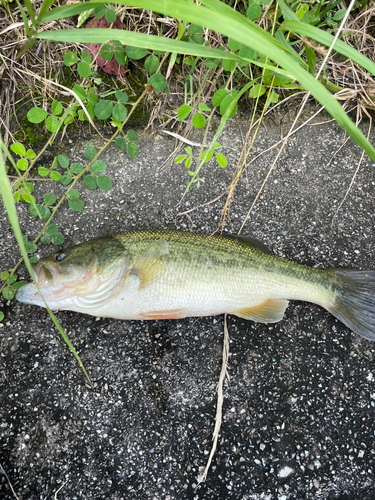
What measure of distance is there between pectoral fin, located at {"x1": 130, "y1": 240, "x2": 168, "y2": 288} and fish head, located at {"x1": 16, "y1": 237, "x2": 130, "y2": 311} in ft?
0.30

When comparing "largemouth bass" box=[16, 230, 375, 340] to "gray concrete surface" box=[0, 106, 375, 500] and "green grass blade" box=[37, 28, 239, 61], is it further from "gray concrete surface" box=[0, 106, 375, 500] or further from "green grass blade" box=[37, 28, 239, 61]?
"green grass blade" box=[37, 28, 239, 61]

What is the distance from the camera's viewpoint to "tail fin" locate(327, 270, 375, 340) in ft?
8.51

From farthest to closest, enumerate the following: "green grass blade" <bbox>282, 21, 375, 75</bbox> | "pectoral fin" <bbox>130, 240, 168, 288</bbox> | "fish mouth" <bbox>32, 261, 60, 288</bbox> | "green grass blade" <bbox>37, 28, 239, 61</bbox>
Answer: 1. "pectoral fin" <bbox>130, 240, 168, 288</bbox>
2. "fish mouth" <bbox>32, 261, 60, 288</bbox>
3. "green grass blade" <bbox>282, 21, 375, 75</bbox>
4. "green grass blade" <bbox>37, 28, 239, 61</bbox>

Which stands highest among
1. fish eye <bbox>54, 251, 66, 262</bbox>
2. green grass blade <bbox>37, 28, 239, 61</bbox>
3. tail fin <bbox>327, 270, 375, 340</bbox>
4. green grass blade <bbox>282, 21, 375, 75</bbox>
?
green grass blade <bbox>282, 21, 375, 75</bbox>

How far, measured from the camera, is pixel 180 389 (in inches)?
101

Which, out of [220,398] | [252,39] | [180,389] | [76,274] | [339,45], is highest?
[339,45]

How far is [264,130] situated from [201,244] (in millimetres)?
1321

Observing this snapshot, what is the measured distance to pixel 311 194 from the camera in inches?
117

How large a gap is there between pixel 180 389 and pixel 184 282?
84 centimetres

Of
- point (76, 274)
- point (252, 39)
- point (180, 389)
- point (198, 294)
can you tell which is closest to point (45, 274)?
point (76, 274)

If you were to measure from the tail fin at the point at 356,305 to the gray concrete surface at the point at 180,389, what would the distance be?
13 cm

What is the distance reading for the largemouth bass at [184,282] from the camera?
7.55 ft

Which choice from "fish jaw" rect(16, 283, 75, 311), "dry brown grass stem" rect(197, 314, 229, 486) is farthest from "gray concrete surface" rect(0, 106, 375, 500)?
"fish jaw" rect(16, 283, 75, 311)

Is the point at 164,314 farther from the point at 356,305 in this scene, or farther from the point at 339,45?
the point at 339,45
